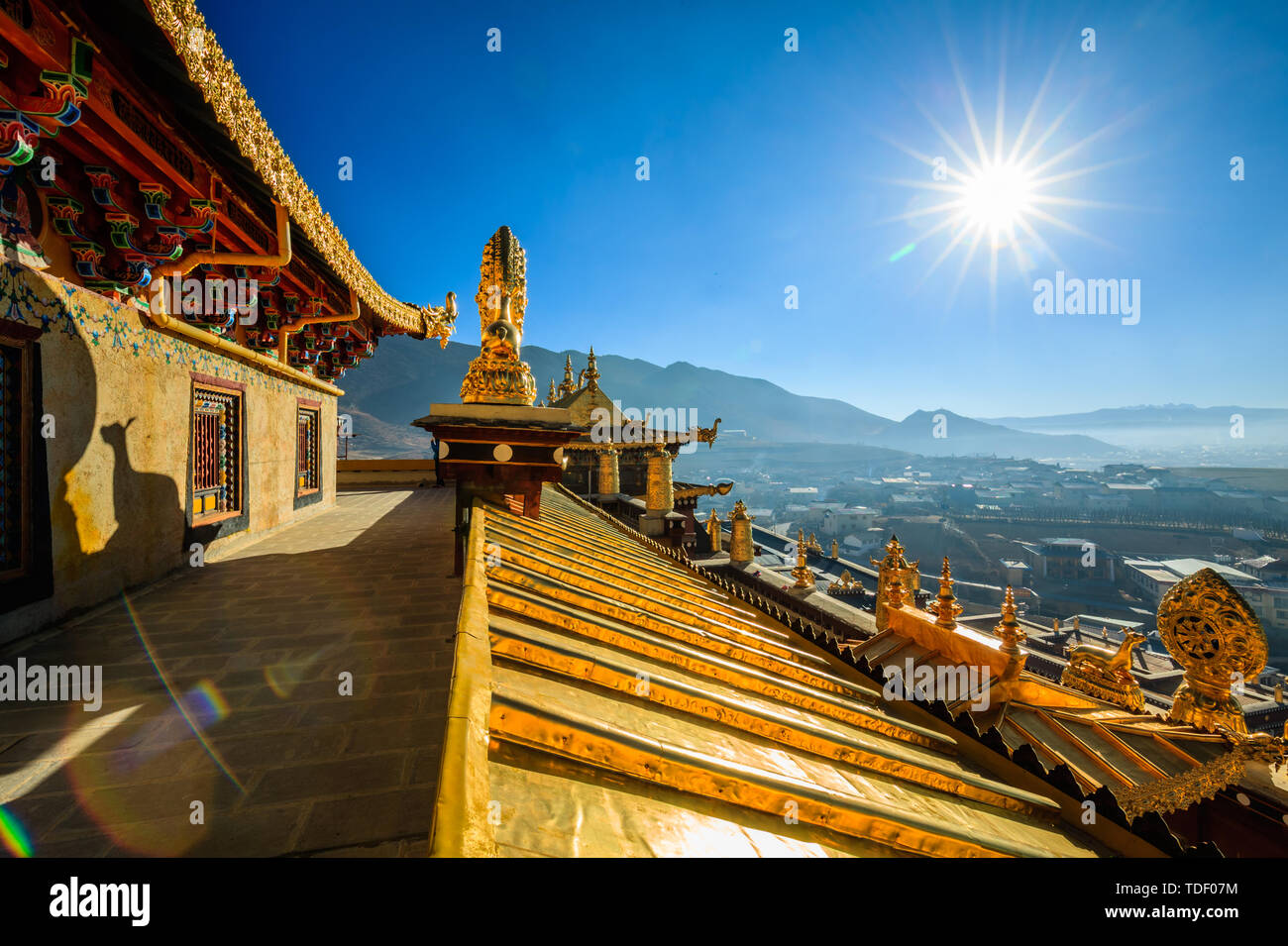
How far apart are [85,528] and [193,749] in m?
3.79

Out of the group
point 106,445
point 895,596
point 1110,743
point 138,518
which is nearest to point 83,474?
point 106,445

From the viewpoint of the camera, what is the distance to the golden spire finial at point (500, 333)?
5137 millimetres

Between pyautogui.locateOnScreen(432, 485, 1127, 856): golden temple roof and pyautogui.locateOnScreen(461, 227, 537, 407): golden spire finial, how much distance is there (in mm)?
2042

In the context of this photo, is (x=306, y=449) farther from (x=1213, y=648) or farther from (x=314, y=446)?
(x=1213, y=648)

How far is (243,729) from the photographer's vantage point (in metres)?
2.51

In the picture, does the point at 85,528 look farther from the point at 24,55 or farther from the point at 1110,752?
the point at 1110,752

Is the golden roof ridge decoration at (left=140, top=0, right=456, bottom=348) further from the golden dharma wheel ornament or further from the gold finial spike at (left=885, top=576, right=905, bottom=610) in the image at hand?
the gold finial spike at (left=885, top=576, right=905, bottom=610)

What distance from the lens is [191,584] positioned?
17.2 ft

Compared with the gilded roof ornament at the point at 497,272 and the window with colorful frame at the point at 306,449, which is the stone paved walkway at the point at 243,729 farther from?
the window with colorful frame at the point at 306,449

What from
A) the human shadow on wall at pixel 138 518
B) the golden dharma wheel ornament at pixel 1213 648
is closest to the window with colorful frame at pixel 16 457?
the human shadow on wall at pixel 138 518

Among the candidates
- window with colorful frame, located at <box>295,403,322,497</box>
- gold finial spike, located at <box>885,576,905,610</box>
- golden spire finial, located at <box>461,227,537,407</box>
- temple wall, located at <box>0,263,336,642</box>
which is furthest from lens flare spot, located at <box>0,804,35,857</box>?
window with colorful frame, located at <box>295,403,322,497</box>

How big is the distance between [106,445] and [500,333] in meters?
4.11

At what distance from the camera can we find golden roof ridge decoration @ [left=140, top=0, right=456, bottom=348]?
3.18m

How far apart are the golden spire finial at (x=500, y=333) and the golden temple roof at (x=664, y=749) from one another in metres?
2.04
